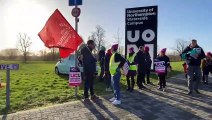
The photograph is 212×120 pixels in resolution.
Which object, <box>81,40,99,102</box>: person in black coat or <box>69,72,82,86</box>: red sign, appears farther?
<box>69,72,82,86</box>: red sign

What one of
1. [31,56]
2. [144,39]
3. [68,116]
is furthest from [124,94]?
[31,56]

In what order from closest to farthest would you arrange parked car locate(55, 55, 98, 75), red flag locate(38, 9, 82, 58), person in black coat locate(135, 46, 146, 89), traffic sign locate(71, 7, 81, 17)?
red flag locate(38, 9, 82, 58), traffic sign locate(71, 7, 81, 17), person in black coat locate(135, 46, 146, 89), parked car locate(55, 55, 98, 75)

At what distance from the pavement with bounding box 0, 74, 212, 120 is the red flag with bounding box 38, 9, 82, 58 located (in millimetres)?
1970

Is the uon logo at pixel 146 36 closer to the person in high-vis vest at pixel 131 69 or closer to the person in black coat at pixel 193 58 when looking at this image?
the person in high-vis vest at pixel 131 69

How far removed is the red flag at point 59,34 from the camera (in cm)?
1084

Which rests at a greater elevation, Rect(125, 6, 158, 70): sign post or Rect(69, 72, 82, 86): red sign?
Rect(125, 6, 158, 70): sign post

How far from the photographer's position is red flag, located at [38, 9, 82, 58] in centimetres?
1084

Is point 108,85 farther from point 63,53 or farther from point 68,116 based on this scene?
point 68,116

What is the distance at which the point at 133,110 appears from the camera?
367 inches

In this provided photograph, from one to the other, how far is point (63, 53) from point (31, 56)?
77956 millimetres

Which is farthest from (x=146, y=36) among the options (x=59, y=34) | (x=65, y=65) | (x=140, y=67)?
(x=59, y=34)

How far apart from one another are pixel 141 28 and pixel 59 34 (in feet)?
38.4

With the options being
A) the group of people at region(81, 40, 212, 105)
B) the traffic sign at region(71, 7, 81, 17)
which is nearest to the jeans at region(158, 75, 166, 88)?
the group of people at region(81, 40, 212, 105)

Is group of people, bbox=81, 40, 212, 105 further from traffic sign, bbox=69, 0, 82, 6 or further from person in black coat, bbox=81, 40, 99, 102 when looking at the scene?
traffic sign, bbox=69, 0, 82, 6
